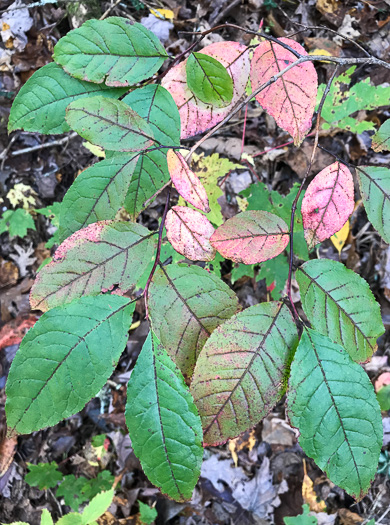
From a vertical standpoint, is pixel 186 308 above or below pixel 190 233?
below

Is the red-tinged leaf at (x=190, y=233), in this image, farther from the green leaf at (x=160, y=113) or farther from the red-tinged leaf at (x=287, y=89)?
the red-tinged leaf at (x=287, y=89)

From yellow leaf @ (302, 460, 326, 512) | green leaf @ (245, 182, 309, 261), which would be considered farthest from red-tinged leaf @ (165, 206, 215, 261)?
yellow leaf @ (302, 460, 326, 512)

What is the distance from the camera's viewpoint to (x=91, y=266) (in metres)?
0.67

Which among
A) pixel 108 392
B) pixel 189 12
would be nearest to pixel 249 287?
pixel 108 392

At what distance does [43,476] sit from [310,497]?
1.51 meters

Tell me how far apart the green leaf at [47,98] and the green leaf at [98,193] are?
0.51 ft

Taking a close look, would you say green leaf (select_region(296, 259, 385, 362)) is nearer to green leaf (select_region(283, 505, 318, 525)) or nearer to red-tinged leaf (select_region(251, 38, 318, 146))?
red-tinged leaf (select_region(251, 38, 318, 146))

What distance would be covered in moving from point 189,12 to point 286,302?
235cm

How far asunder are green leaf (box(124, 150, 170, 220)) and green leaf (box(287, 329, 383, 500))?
1.55 ft

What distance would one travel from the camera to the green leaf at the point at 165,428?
0.61 meters

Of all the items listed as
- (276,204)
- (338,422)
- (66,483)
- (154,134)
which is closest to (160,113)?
(154,134)

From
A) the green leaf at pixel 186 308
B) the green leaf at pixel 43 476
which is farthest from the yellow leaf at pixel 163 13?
the green leaf at pixel 43 476

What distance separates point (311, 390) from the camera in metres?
0.62

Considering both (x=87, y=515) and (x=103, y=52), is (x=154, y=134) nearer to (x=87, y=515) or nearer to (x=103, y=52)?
(x=103, y=52)
